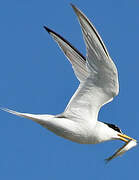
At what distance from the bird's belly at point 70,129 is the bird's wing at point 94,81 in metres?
0.22

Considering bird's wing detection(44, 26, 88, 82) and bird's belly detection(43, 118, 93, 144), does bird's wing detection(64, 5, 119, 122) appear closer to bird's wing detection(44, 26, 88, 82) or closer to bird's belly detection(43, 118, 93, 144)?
bird's belly detection(43, 118, 93, 144)

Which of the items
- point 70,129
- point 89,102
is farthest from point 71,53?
point 70,129

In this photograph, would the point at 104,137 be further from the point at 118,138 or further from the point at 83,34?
the point at 83,34

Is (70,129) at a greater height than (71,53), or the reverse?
(71,53)

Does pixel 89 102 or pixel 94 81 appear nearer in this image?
pixel 94 81

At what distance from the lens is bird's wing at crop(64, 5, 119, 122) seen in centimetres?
829

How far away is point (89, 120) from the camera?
9.74 m

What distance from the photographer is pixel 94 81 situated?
941cm

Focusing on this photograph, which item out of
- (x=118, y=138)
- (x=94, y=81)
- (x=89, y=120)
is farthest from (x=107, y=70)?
(x=118, y=138)

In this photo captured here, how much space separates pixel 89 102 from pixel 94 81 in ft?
1.66

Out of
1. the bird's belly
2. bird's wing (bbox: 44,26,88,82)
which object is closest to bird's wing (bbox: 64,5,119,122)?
the bird's belly

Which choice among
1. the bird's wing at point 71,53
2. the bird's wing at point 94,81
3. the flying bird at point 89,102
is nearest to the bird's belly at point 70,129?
the flying bird at point 89,102

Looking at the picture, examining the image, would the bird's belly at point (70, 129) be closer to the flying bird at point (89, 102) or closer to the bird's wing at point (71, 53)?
the flying bird at point (89, 102)

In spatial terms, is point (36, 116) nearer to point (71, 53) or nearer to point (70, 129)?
point (70, 129)
